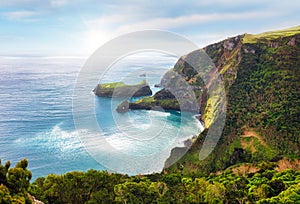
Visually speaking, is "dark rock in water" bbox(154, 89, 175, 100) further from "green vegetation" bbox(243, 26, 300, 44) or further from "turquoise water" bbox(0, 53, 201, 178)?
"green vegetation" bbox(243, 26, 300, 44)

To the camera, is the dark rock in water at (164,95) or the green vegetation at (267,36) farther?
the dark rock in water at (164,95)

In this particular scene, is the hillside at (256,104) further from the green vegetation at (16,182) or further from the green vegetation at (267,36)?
the green vegetation at (16,182)

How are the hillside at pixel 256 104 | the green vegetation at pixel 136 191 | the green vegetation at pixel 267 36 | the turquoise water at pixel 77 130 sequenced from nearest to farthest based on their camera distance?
1. the green vegetation at pixel 136 191
2. the turquoise water at pixel 77 130
3. the hillside at pixel 256 104
4. the green vegetation at pixel 267 36

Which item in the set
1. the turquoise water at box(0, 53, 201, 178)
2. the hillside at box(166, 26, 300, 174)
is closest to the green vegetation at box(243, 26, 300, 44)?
the hillside at box(166, 26, 300, 174)

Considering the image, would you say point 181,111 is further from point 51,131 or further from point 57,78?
point 57,78

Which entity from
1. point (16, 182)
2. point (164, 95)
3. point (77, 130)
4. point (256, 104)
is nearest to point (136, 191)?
point (16, 182)

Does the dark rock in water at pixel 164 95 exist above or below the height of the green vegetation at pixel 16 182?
below

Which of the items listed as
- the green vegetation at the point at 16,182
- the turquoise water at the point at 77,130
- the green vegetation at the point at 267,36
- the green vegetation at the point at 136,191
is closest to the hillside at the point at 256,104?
the green vegetation at the point at 267,36
